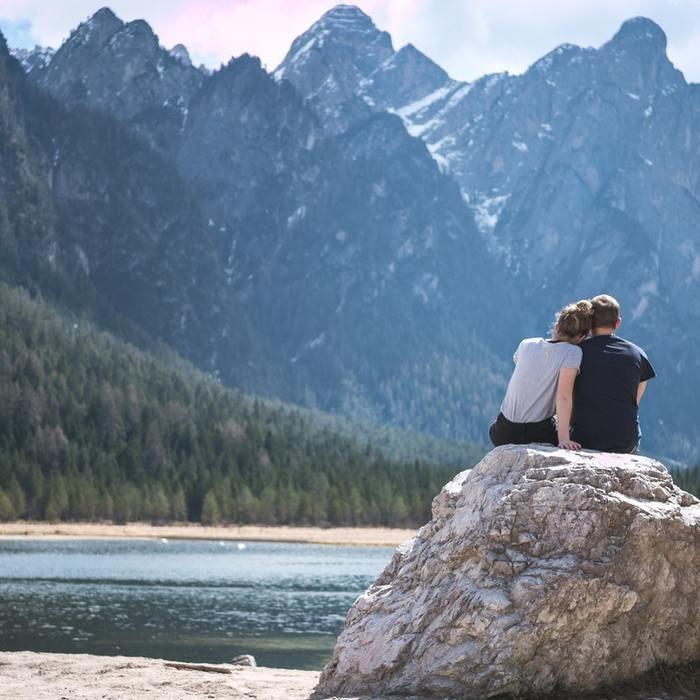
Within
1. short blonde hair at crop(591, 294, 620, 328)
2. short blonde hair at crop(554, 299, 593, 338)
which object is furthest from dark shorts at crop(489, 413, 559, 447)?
short blonde hair at crop(591, 294, 620, 328)

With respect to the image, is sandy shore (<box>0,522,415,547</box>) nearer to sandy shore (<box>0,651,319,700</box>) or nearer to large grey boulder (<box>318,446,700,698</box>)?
sandy shore (<box>0,651,319,700</box>)

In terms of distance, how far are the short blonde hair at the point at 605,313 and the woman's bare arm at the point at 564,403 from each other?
892 mm

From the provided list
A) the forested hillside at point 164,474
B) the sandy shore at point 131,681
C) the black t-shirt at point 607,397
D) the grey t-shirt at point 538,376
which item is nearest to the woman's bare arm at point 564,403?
the grey t-shirt at point 538,376

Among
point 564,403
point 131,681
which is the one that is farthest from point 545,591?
point 131,681

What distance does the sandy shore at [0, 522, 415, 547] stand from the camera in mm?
132625

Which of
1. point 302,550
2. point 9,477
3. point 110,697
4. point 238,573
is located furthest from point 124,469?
point 110,697

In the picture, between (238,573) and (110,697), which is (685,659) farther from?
(238,573)

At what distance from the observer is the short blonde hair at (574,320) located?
55.3 feet

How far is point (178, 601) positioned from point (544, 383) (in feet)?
144

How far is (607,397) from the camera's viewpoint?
16688 mm

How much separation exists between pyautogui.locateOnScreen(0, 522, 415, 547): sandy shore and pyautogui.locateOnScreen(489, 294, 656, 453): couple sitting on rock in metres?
113

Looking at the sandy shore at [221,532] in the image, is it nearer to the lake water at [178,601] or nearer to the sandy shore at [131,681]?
the lake water at [178,601]

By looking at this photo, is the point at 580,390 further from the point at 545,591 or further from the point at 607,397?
the point at 545,591

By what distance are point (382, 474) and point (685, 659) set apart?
159904 millimetres
